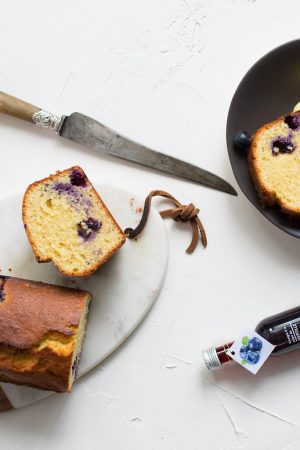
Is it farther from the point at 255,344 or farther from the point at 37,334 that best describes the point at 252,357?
the point at 37,334

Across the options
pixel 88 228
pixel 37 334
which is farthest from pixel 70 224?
pixel 37 334

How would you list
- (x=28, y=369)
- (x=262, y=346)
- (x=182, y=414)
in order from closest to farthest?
(x=28, y=369) < (x=262, y=346) < (x=182, y=414)

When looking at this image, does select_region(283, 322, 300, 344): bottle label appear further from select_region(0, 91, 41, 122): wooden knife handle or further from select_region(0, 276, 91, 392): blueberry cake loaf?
select_region(0, 91, 41, 122): wooden knife handle

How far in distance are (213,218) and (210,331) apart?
20.1 inches

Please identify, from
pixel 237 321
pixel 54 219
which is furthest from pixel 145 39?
pixel 237 321

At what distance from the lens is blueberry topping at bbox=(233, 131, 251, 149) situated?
2.48 metres

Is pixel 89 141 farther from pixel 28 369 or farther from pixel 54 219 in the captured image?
pixel 28 369

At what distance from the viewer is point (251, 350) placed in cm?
240

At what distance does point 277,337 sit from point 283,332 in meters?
0.03

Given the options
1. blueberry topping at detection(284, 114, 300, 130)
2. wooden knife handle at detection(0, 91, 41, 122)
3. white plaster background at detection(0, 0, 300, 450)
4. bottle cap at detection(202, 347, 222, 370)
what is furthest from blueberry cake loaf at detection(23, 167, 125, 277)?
blueberry topping at detection(284, 114, 300, 130)

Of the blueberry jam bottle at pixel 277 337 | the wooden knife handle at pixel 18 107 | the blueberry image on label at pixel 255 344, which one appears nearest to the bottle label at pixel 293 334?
the blueberry jam bottle at pixel 277 337

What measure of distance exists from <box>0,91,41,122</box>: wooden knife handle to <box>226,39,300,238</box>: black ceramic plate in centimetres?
88

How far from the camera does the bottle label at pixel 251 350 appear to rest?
2385 millimetres

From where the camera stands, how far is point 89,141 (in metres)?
2.59
